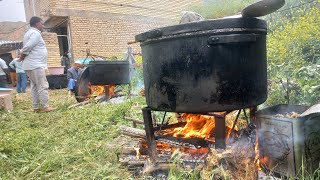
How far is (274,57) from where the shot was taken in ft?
17.5

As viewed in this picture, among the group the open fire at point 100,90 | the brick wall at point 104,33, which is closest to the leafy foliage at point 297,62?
the open fire at point 100,90

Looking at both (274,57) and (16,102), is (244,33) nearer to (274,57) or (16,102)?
(274,57)

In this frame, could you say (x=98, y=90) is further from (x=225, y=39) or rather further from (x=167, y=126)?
(x=225, y=39)

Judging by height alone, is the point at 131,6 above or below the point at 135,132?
above

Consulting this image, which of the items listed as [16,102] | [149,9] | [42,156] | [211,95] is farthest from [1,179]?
[149,9]

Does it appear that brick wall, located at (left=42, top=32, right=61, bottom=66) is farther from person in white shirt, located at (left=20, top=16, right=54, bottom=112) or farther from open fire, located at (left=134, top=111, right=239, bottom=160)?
open fire, located at (left=134, top=111, right=239, bottom=160)

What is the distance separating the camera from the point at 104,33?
15.0m

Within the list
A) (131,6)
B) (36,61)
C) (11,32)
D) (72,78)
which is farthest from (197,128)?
(11,32)

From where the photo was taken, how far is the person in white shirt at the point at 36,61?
582 centimetres

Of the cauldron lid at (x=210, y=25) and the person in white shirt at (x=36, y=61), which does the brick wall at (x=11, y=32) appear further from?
the cauldron lid at (x=210, y=25)

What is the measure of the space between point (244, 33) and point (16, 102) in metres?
7.26

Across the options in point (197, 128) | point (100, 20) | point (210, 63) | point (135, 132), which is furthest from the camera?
point (100, 20)

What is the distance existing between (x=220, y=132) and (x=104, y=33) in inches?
536

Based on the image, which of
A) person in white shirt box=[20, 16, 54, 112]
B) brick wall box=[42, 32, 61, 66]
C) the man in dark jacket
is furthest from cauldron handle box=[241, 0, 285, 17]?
brick wall box=[42, 32, 61, 66]
